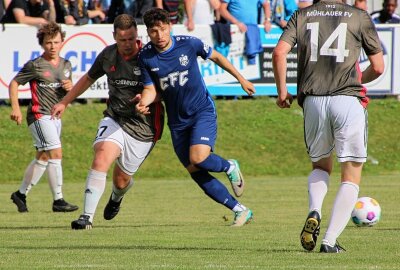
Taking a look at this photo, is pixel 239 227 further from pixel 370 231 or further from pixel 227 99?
pixel 227 99

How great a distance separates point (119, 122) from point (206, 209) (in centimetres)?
304

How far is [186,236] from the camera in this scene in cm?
1066

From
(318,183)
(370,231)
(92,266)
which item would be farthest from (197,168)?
(92,266)

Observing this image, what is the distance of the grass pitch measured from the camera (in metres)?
8.38

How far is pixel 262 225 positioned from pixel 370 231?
1.30 meters

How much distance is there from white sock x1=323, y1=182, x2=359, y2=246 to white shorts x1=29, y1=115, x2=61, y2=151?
6288mm

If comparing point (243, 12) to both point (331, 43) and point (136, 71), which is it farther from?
point (331, 43)

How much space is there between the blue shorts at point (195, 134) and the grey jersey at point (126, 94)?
457mm

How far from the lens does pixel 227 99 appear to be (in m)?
22.5

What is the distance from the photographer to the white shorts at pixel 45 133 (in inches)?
565

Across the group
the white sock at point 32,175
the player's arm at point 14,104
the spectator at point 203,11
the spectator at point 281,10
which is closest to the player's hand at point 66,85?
the player's arm at point 14,104

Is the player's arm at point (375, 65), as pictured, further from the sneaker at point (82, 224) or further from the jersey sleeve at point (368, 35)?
the sneaker at point (82, 224)

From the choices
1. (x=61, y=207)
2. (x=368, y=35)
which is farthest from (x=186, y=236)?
(x=61, y=207)

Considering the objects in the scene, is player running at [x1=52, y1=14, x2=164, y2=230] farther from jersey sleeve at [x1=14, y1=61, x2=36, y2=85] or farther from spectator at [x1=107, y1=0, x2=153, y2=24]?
spectator at [x1=107, y1=0, x2=153, y2=24]
